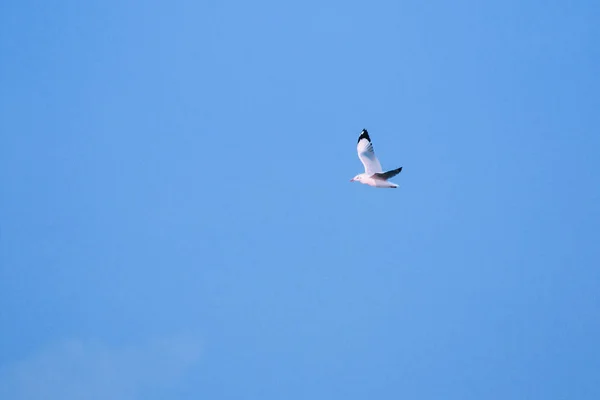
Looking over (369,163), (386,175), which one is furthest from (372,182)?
(386,175)

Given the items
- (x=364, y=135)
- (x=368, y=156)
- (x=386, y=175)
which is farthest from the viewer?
(x=364, y=135)

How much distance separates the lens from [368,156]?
10656mm

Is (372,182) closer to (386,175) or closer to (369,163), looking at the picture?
(369,163)

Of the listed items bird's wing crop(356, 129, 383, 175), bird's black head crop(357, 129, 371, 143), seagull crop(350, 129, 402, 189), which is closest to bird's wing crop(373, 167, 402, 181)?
seagull crop(350, 129, 402, 189)

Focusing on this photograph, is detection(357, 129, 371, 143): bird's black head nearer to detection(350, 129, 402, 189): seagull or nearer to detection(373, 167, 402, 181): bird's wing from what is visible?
detection(350, 129, 402, 189): seagull

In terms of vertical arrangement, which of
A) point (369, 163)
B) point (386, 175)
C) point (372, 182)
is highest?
point (369, 163)

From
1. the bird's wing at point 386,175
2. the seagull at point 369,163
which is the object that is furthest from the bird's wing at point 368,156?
the bird's wing at point 386,175

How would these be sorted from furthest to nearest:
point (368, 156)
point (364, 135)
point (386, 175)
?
point (364, 135)
point (368, 156)
point (386, 175)

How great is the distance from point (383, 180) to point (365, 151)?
1.52 feet

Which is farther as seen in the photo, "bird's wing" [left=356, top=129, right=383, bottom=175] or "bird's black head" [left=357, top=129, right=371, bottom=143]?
"bird's black head" [left=357, top=129, right=371, bottom=143]

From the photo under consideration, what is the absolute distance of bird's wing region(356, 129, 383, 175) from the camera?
10.6m

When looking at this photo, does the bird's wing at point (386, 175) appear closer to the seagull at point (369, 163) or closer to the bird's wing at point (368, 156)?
the seagull at point (369, 163)

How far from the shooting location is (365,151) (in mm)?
10656

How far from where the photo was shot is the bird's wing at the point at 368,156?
10.6 m
